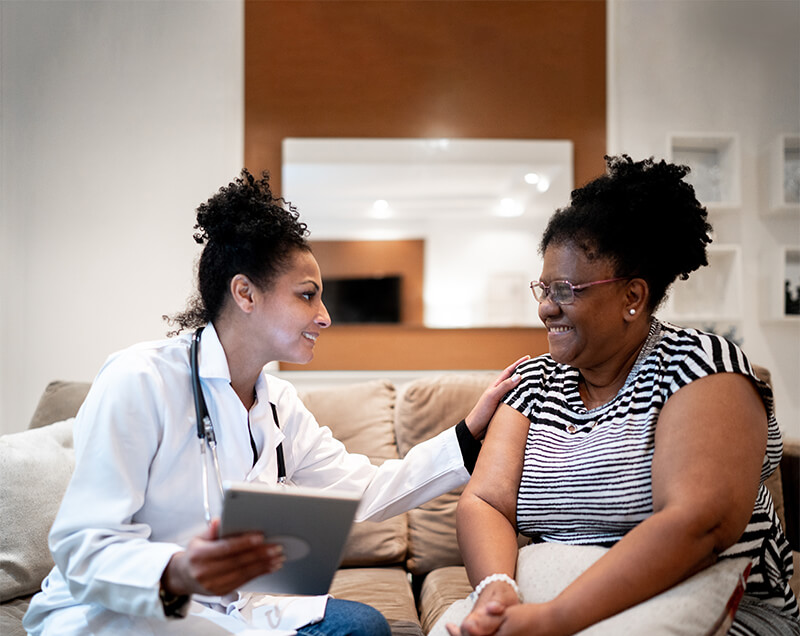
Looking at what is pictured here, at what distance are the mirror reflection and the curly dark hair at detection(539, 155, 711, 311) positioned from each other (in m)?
2.04

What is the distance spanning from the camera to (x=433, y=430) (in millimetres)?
2281

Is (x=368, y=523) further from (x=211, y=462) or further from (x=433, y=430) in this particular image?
(x=211, y=462)

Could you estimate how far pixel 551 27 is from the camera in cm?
359

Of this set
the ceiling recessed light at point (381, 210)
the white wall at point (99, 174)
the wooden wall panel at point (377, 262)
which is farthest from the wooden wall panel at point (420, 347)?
the white wall at point (99, 174)

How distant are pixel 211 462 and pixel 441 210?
2.36 meters

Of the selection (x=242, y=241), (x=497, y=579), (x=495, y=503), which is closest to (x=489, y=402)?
(x=495, y=503)

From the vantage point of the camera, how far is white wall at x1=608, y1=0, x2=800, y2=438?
11.8ft

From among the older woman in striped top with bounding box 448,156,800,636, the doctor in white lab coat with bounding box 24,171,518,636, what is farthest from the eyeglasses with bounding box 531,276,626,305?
the doctor in white lab coat with bounding box 24,171,518,636

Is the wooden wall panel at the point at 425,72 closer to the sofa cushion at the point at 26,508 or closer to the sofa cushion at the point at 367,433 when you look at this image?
the sofa cushion at the point at 367,433

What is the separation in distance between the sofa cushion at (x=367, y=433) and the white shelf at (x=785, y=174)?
235cm

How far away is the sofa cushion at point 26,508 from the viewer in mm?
1818

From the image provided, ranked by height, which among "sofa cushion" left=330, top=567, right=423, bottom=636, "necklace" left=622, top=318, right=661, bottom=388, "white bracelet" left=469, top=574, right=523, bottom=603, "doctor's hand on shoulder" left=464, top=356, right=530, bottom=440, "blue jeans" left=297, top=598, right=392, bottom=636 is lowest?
"sofa cushion" left=330, top=567, right=423, bottom=636

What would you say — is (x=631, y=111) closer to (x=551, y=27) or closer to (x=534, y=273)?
(x=551, y=27)

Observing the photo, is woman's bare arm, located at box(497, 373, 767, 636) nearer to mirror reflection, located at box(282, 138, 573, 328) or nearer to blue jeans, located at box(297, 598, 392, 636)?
blue jeans, located at box(297, 598, 392, 636)
